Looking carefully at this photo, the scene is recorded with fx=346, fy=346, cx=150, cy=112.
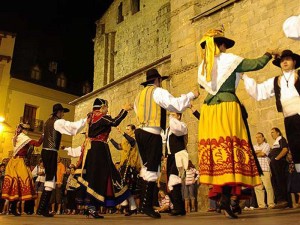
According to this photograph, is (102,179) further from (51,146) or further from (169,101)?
(169,101)

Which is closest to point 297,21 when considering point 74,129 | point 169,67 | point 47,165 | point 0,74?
point 74,129

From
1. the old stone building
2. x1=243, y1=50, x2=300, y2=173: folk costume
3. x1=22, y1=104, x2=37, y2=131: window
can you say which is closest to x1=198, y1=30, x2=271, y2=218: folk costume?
x1=243, y1=50, x2=300, y2=173: folk costume

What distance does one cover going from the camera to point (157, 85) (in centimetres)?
531

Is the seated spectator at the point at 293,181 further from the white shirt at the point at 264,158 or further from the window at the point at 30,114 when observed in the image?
the window at the point at 30,114

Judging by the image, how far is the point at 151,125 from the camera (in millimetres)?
5086

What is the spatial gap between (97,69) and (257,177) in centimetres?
2158

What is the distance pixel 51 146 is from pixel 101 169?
149cm

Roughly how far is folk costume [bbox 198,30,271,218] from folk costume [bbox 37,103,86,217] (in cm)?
261

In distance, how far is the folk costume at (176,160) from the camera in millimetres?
5402

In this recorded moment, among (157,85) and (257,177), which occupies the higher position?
(157,85)

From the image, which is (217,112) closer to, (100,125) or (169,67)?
(100,125)

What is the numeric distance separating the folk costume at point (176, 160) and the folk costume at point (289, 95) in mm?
1574

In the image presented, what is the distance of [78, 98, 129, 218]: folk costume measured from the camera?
5492 mm

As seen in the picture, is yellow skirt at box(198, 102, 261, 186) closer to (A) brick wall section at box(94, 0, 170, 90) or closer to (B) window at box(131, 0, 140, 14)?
(A) brick wall section at box(94, 0, 170, 90)
